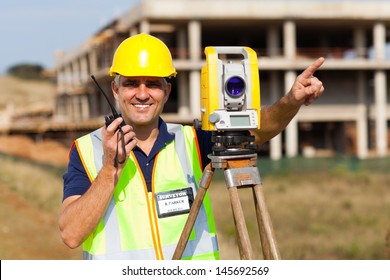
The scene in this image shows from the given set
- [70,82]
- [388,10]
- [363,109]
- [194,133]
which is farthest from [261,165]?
[70,82]

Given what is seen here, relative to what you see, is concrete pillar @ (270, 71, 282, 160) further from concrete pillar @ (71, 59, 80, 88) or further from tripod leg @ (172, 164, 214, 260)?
tripod leg @ (172, 164, 214, 260)

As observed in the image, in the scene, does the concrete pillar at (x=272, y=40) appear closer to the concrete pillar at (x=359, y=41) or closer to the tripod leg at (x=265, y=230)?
the concrete pillar at (x=359, y=41)

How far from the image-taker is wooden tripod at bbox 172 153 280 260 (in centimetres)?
241

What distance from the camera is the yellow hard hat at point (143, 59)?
2578 millimetres

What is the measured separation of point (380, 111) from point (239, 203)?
103 ft

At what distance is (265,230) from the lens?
2.44 m

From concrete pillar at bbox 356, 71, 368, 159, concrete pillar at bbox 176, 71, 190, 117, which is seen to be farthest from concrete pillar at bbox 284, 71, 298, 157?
concrete pillar at bbox 176, 71, 190, 117

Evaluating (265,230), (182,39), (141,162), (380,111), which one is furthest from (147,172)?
(380,111)

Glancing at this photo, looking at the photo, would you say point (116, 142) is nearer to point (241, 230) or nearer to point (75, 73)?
point (241, 230)

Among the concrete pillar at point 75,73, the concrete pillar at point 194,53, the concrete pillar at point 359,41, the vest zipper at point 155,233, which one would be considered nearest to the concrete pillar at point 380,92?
the concrete pillar at point 359,41

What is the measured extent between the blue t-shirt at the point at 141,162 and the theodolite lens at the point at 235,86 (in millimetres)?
444

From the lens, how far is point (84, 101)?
45.7 m
